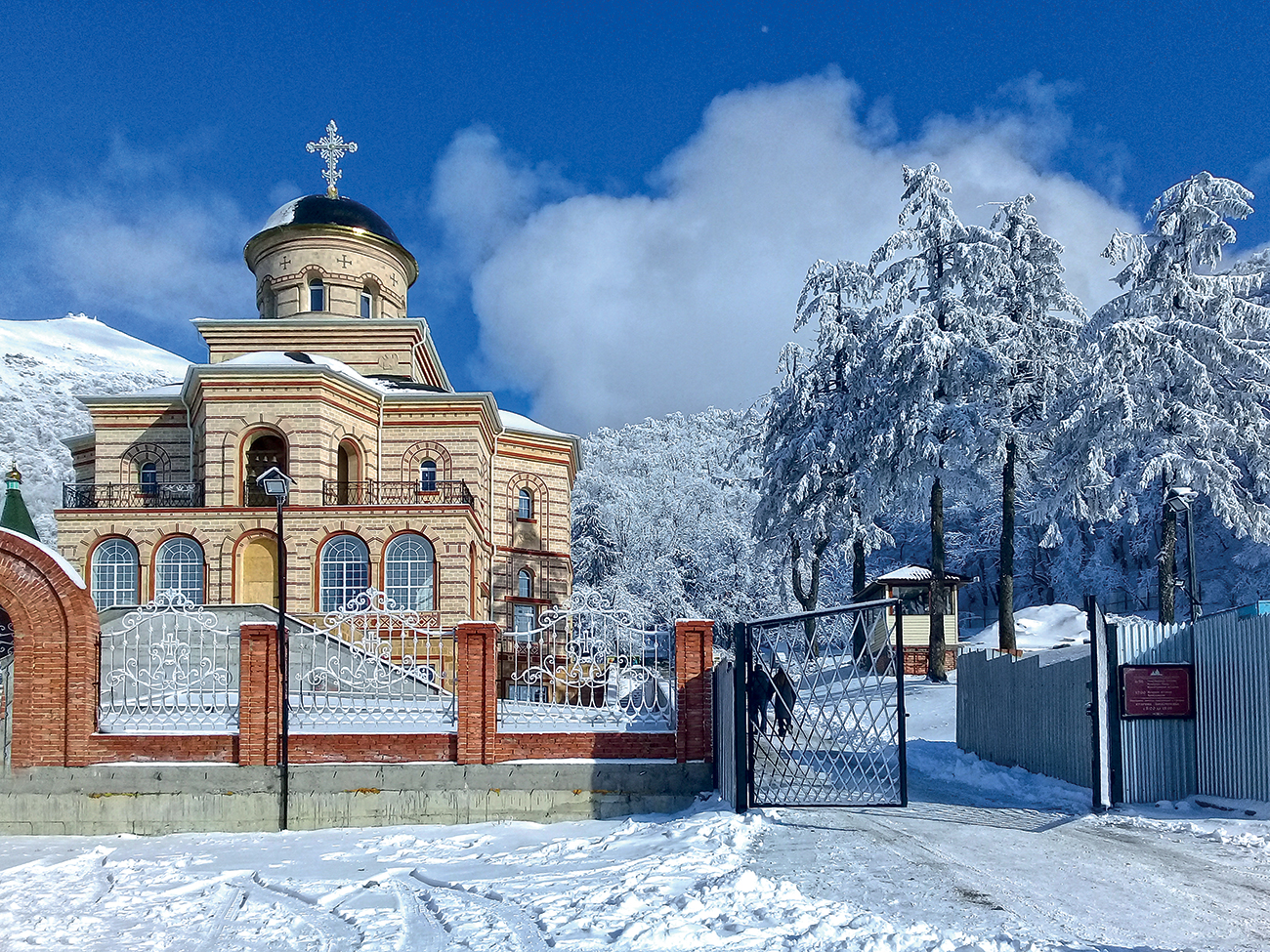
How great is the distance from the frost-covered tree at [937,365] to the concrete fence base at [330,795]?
1346 centimetres

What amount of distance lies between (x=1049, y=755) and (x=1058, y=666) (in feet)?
3.67

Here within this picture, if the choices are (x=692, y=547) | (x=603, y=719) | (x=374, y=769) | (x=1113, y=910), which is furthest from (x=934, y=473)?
(x=692, y=547)

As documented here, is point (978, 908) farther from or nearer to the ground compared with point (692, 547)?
nearer to the ground

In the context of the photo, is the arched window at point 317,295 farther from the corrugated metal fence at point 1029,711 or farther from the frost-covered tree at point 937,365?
the corrugated metal fence at point 1029,711

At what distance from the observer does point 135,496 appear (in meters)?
28.5

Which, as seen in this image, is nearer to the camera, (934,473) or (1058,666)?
(1058,666)

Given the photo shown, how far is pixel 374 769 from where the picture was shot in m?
13.2

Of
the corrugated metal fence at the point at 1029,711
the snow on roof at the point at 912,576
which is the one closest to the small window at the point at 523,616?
the snow on roof at the point at 912,576

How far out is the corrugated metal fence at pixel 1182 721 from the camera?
34.7 ft

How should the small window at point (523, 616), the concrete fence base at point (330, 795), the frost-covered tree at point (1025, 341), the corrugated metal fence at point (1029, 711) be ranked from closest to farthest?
the corrugated metal fence at point (1029, 711) → the concrete fence base at point (330, 795) → the frost-covered tree at point (1025, 341) → the small window at point (523, 616)

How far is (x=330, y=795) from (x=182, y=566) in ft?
50.0

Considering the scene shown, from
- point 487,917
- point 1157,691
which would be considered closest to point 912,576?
point 1157,691

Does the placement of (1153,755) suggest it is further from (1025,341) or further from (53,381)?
(53,381)

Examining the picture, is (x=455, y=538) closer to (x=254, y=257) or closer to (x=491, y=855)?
(x=254, y=257)
